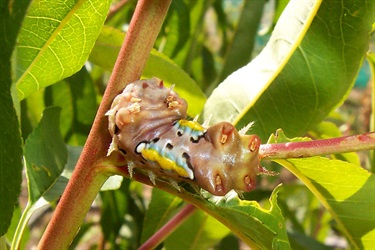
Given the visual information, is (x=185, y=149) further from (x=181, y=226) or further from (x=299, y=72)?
(x=181, y=226)

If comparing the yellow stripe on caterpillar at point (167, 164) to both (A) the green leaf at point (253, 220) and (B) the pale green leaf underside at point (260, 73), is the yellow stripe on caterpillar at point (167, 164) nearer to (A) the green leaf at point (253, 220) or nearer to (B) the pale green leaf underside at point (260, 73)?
→ (A) the green leaf at point (253, 220)

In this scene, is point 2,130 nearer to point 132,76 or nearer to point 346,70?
point 132,76

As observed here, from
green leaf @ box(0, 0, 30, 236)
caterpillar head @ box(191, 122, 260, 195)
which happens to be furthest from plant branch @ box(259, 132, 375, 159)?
green leaf @ box(0, 0, 30, 236)

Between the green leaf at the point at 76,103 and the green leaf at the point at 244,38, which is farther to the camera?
the green leaf at the point at 244,38

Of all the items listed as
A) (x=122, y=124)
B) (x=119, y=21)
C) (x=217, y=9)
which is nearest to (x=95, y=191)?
(x=122, y=124)

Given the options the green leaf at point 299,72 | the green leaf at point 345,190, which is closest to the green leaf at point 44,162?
the green leaf at point 299,72

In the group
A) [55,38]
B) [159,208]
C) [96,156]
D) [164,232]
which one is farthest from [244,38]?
[96,156]
